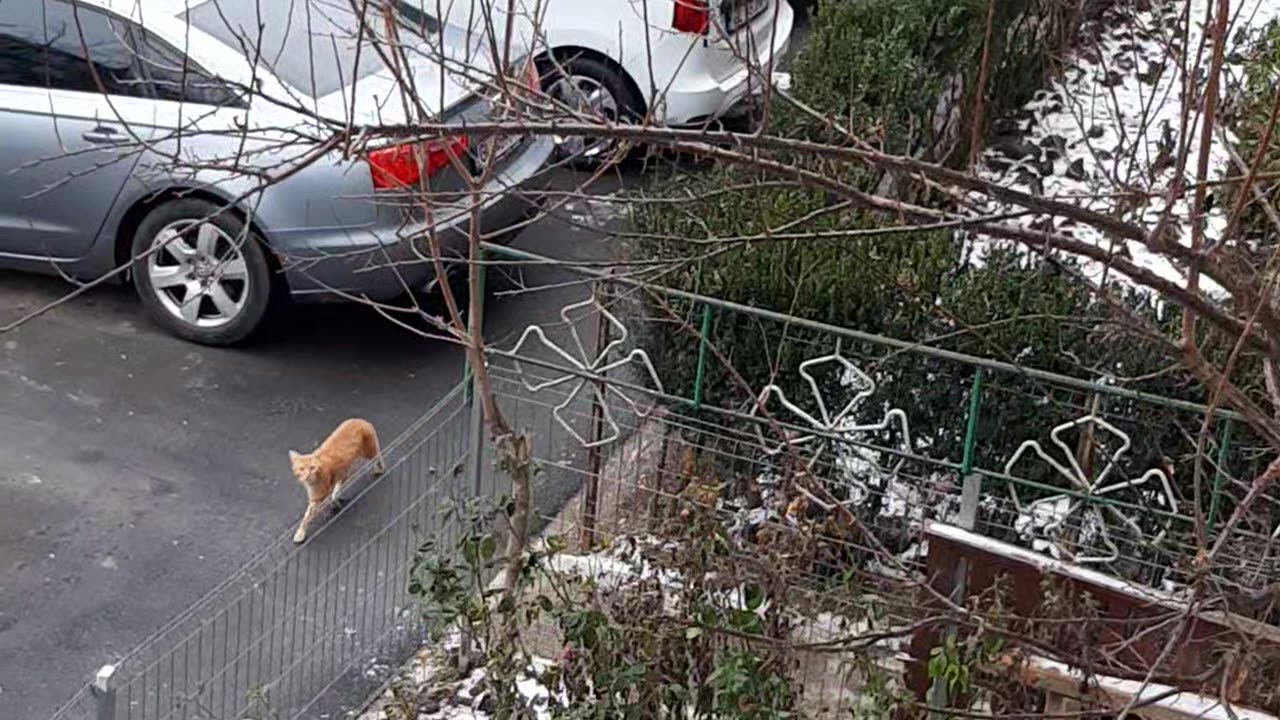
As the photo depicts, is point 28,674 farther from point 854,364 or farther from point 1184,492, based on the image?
point 1184,492

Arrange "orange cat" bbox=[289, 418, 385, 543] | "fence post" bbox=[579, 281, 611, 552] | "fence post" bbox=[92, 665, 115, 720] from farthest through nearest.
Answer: "orange cat" bbox=[289, 418, 385, 543], "fence post" bbox=[579, 281, 611, 552], "fence post" bbox=[92, 665, 115, 720]

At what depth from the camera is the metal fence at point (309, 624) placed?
4.75m

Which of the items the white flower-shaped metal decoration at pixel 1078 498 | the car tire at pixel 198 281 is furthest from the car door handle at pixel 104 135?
the white flower-shaped metal decoration at pixel 1078 498

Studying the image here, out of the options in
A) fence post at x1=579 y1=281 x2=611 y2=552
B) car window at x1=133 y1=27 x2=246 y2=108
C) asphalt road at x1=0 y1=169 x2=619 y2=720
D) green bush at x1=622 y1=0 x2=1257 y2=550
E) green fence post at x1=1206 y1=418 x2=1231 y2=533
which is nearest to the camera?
green fence post at x1=1206 y1=418 x2=1231 y2=533

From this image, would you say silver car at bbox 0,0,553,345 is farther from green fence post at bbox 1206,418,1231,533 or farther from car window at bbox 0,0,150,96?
green fence post at bbox 1206,418,1231,533

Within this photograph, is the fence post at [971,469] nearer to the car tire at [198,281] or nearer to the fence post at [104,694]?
the fence post at [104,694]

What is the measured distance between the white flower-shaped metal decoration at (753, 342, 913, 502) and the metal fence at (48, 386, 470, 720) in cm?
104

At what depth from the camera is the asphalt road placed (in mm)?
5266

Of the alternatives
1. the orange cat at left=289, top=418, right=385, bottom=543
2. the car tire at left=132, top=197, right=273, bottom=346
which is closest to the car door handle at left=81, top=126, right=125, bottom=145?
the car tire at left=132, top=197, right=273, bottom=346

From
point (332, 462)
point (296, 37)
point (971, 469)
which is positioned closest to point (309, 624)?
point (332, 462)

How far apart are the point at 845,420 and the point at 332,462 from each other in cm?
183

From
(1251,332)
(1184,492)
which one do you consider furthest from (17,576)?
(1251,332)

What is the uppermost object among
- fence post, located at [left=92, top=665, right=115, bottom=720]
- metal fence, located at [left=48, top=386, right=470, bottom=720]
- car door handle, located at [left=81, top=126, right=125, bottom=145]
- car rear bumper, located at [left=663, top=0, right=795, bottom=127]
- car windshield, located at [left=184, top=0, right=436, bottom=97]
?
car windshield, located at [left=184, top=0, right=436, bottom=97]

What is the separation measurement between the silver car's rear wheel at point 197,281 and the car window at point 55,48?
691 millimetres
